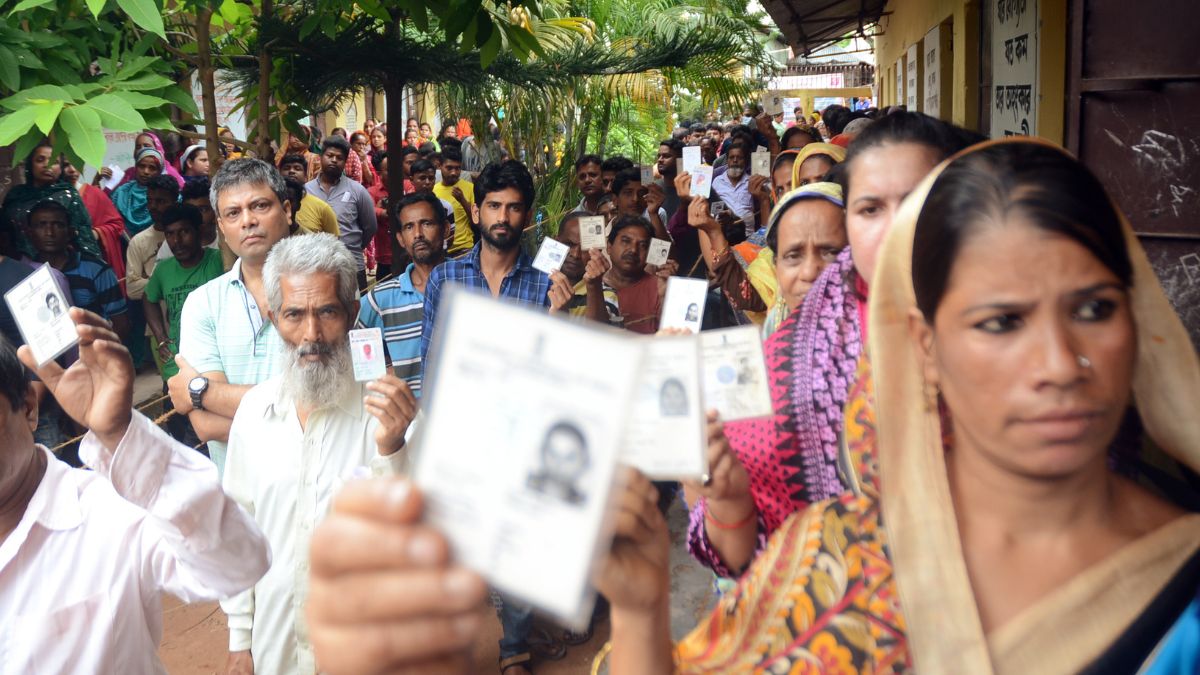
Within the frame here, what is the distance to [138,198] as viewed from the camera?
7.82m

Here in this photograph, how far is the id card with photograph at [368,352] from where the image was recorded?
2.60 metres

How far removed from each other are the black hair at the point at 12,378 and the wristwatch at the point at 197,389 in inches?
49.4

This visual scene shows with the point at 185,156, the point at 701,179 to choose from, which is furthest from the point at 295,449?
the point at 185,156

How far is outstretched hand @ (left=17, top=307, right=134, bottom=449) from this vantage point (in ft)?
6.28

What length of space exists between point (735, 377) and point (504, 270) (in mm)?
2812

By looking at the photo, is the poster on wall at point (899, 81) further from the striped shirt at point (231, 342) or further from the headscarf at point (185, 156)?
the striped shirt at point (231, 342)

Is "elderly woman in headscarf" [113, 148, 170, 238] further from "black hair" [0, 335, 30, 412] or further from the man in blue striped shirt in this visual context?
"black hair" [0, 335, 30, 412]

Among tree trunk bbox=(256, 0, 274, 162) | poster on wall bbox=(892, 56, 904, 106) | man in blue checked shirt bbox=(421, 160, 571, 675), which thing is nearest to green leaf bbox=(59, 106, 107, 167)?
man in blue checked shirt bbox=(421, 160, 571, 675)

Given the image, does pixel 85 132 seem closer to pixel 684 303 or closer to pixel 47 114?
pixel 47 114

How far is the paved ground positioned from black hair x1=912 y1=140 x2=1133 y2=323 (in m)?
3.18

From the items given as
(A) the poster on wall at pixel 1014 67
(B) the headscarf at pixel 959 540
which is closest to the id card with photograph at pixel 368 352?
(B) the headscarf at pixel 959 540

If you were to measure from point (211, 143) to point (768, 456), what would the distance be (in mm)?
3517

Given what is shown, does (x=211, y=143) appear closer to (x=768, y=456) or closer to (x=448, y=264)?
(x=448, y=264)

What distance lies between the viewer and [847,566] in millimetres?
1321
